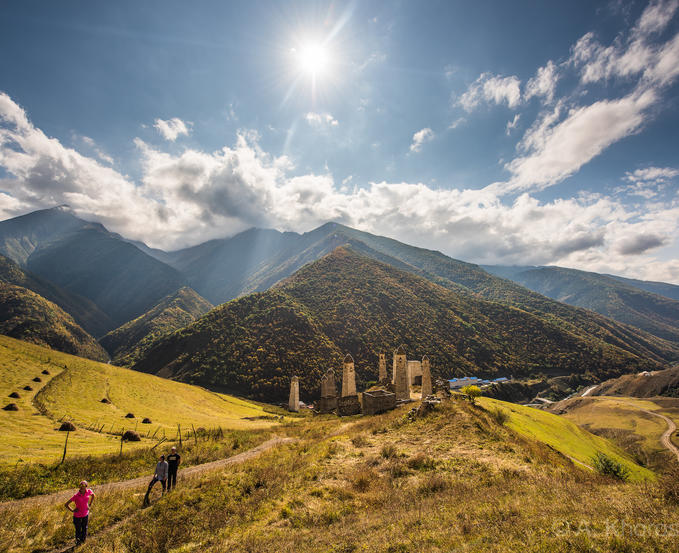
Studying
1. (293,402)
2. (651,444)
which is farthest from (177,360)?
(651,444)

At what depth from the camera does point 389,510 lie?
7.62 metres

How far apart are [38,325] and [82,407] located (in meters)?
126

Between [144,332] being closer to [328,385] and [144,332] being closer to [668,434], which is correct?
[328,385]

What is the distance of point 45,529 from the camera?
7.74m

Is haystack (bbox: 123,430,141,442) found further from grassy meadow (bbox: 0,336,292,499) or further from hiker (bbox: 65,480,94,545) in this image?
hiker (bbox: 65,480,94,545)

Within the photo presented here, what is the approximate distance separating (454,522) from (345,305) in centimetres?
10180

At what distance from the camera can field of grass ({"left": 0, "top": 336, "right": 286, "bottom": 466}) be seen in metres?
15.1

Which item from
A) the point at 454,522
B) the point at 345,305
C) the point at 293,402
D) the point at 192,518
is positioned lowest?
the point at 293,402

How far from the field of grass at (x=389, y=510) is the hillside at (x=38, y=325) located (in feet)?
434

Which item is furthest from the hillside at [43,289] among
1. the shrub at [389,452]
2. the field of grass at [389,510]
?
the shrub at [389,452]

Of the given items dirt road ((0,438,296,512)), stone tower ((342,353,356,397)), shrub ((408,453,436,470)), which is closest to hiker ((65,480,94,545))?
dirt road ((0,438,296,512))

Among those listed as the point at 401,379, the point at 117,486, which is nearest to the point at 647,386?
the point at 401,379

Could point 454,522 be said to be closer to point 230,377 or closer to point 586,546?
point 586,546

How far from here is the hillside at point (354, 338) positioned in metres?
75.4
